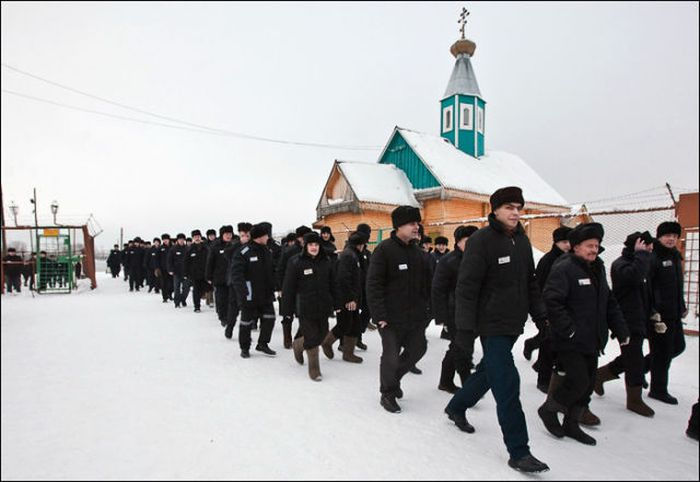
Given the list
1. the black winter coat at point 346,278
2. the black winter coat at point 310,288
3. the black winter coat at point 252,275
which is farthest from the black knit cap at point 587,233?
the black winter coat at point 252,275

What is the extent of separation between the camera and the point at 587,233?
12.3 feet

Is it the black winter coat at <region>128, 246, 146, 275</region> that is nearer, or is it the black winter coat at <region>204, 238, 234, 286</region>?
the black winter coat at <region>204, 238, 234, 286</region>

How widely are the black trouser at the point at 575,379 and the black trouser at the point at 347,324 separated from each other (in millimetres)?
3181

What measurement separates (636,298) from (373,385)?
3.04 m

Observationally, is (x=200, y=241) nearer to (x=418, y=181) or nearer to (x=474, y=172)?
(x=418, y=181)

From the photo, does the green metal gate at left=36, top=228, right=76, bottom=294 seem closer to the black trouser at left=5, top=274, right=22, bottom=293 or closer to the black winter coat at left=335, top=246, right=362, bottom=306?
the black trouser at left=5, top=274, right=22, bottom=293

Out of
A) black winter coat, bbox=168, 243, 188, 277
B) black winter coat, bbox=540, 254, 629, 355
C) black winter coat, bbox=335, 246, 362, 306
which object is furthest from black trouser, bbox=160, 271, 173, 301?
black winter coat, bbox=540, 254, 629, 355

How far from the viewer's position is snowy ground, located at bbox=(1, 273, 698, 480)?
3104 millimetres

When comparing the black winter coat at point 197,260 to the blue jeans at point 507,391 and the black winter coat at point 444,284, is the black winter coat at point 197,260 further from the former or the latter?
the blue jeans at point 507,391

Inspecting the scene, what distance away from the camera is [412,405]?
178 inches

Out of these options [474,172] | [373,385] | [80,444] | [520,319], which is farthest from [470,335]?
[474,172]

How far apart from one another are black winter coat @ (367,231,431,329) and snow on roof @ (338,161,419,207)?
16768mm

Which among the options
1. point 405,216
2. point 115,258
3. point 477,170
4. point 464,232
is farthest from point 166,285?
point 477,170

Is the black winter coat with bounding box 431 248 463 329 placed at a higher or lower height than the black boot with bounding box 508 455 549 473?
higher
